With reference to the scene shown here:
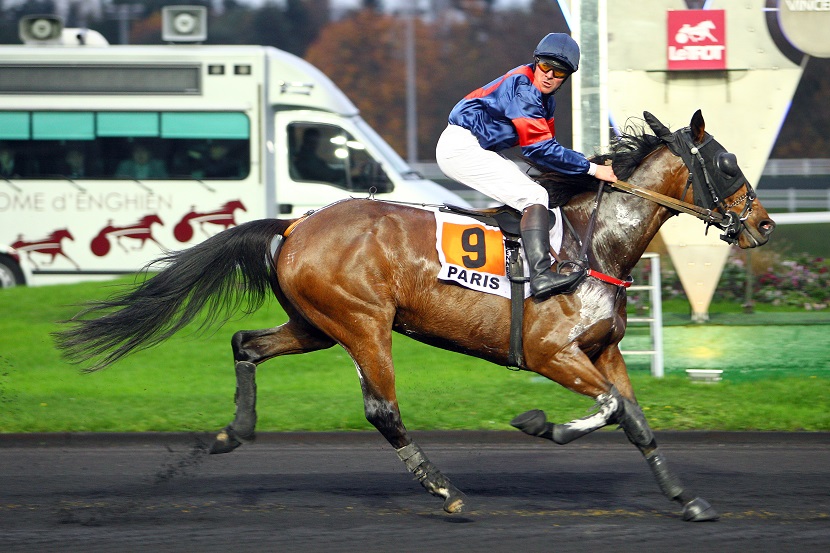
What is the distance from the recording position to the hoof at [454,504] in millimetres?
5812

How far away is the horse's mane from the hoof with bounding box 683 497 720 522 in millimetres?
1745

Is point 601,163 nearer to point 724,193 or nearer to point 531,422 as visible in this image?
point 724,193

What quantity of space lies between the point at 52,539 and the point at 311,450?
2.65 metres

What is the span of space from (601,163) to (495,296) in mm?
1042

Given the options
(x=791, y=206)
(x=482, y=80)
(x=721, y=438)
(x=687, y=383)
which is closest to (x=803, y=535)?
(x=721, y=438)

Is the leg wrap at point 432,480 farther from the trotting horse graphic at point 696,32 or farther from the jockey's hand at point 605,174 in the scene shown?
the trotting horse graphic at point 696,32

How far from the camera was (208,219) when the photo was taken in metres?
16.7

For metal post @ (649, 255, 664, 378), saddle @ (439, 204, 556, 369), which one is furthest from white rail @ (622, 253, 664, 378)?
saddle @ (439, 204, 556, 369)

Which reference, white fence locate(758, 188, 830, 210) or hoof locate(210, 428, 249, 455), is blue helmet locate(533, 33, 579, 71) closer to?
hoof locate(210, 428, 249, 455)

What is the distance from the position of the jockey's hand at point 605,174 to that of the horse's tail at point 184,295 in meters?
1.82

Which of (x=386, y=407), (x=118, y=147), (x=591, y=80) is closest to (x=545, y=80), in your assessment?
(x=386, y=407)

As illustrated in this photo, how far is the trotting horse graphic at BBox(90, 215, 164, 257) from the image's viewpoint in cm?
1645

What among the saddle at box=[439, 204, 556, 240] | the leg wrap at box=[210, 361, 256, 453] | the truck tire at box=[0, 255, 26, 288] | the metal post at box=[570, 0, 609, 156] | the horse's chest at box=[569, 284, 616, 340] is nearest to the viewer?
the horse's chest at box=[569, 284, 616, 340]

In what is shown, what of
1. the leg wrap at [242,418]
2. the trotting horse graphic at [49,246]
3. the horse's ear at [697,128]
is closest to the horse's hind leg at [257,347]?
the leg wrap at [242,418]
